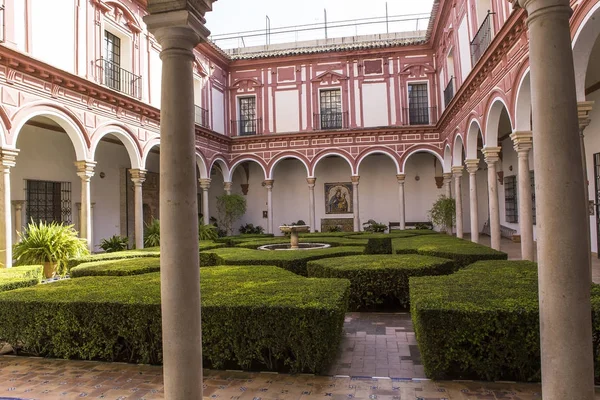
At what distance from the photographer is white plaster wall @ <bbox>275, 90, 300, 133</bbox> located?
816 inches

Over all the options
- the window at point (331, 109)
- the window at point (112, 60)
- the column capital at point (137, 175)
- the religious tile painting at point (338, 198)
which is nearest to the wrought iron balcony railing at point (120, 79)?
the window at point (112, 60)

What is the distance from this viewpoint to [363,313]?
6.52 m

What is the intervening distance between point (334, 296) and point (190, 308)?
197 cm

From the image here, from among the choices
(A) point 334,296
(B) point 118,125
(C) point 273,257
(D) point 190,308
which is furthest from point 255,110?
(D) point 190,308

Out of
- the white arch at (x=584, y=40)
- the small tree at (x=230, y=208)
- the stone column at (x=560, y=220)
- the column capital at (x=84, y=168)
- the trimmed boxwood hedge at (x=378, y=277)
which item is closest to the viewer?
the stone column at (x=560, y=220)

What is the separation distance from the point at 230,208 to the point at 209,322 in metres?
16.5

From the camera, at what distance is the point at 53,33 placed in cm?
1082

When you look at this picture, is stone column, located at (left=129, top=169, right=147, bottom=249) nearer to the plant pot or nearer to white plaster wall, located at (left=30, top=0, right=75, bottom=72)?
white plaster wall, located at (left=30, top=0, right=75, bottom=72)

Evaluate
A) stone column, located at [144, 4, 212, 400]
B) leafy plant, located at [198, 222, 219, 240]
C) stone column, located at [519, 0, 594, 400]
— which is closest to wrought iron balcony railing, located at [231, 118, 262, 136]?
leafy plant, located at [198, 222, 219, 240]

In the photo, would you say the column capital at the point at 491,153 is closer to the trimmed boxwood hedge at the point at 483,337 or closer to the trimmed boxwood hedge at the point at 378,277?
the trimmed boxwood hedge at the point at 378,277

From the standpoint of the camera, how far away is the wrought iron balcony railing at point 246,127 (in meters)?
21.1

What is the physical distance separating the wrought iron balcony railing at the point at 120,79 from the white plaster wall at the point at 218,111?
5.63 m

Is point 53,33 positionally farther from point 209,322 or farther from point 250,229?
point 250,229

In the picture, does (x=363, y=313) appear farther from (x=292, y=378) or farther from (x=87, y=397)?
(x=87, y=397)
